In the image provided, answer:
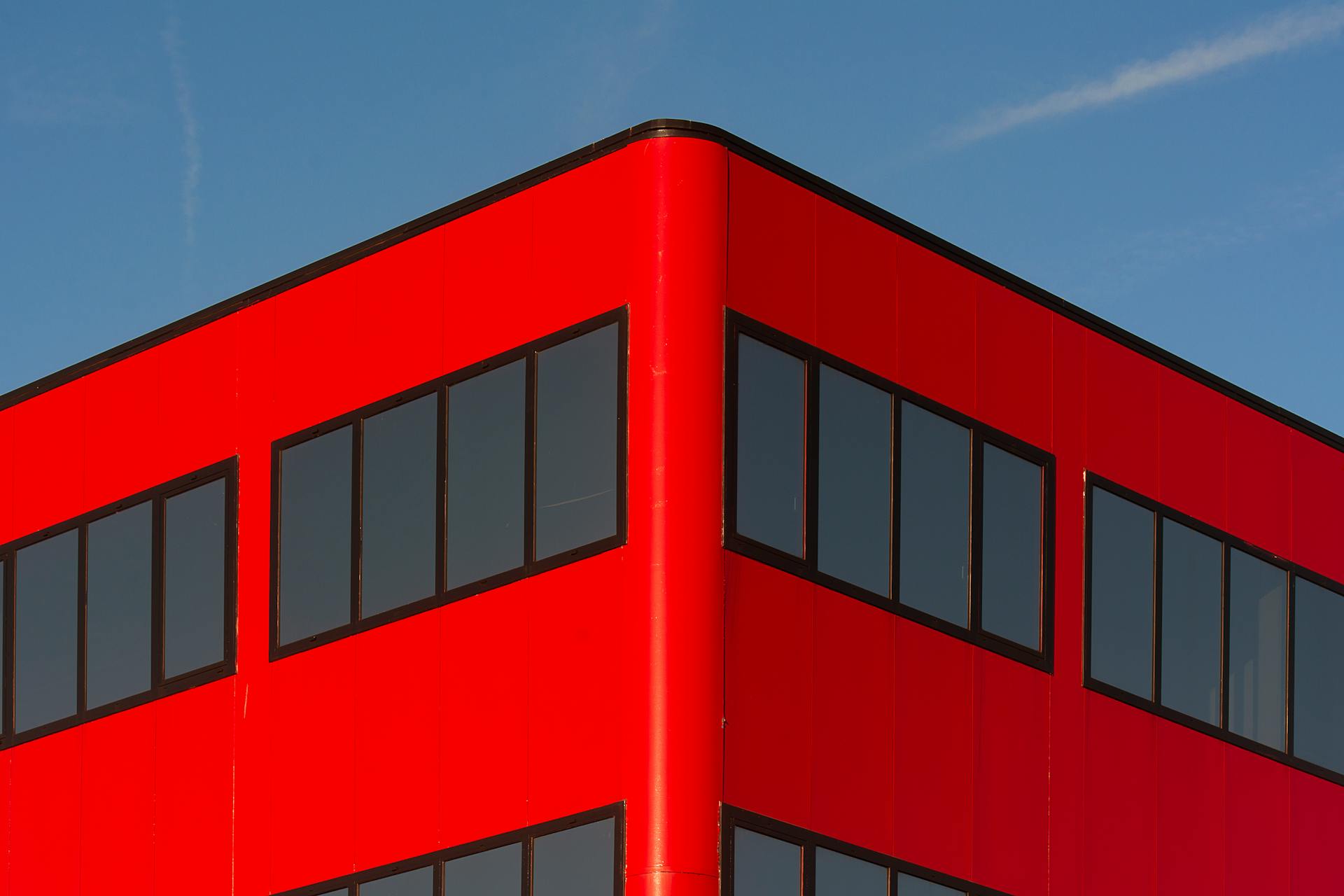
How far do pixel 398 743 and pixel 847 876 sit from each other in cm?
499

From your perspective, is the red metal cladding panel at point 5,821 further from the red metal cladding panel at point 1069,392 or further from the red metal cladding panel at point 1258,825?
the red metal cladding panel at point 1258,825

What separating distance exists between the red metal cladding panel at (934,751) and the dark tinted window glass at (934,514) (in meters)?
0.45

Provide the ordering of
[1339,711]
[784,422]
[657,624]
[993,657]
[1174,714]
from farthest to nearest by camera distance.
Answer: [1339,711] → [1174,714] → [993,657] → [784,422] → [657,624]

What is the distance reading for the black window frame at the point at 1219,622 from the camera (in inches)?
1110

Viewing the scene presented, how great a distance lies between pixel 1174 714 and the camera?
94.6 ft

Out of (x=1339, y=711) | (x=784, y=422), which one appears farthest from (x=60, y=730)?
(x=1339, y=711)

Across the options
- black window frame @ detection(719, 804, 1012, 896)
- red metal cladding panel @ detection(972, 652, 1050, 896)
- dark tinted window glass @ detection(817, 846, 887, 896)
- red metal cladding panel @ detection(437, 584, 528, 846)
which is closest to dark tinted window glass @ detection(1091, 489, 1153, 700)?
red metal cladding panel @ detection(972, 652, 1050, 896)

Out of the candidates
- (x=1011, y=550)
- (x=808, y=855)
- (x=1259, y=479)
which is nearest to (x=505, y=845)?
(x=808, y=855)

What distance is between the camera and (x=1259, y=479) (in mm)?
30906

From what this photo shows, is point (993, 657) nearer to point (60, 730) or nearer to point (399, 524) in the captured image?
point (399, 524)

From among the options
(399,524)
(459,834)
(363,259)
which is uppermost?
(363,259)

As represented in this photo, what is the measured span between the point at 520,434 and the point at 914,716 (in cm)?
518

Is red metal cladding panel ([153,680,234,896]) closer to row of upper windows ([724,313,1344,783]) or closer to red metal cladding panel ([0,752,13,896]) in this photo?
red metal cladding panel ([0,752,13,896])

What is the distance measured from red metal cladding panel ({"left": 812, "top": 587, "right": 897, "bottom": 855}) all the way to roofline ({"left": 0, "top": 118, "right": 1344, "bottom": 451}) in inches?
178
